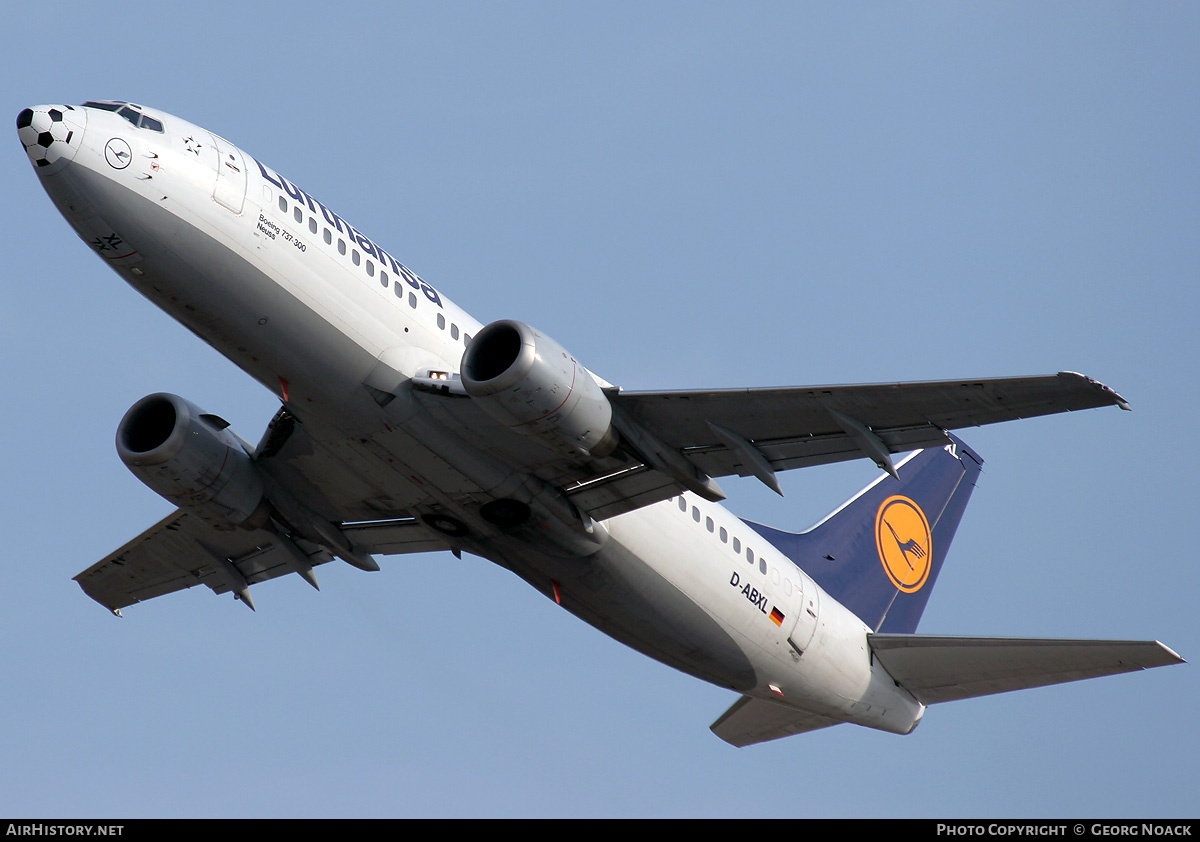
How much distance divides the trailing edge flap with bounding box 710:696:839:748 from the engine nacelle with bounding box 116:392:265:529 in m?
11.8

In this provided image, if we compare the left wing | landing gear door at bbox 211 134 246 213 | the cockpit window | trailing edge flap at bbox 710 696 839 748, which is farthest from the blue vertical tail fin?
the cockpit window

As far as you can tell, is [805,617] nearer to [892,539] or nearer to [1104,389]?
[892,539]

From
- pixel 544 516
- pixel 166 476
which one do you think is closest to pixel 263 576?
pixel 166 476

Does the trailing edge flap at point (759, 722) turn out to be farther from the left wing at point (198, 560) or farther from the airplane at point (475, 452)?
the left wing at point (198, 560)

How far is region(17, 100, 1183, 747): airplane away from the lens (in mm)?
20750

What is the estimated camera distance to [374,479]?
78.3 feet

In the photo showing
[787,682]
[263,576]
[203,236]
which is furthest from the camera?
[263,576]

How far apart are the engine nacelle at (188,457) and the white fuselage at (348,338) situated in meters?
3.17

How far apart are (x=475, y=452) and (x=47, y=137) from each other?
820cm

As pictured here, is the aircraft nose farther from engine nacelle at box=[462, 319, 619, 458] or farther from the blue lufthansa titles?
engine nacelle at box=[462, 319, 619, 458]
